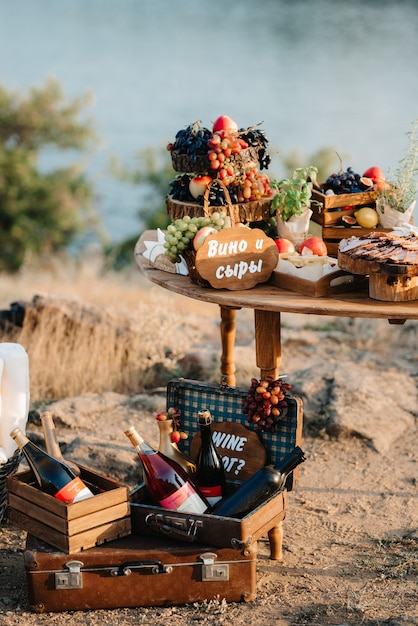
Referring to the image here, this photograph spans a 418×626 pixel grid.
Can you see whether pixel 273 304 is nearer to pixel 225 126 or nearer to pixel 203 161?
pixel 203 161

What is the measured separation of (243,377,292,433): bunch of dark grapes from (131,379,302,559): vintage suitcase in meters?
0.04

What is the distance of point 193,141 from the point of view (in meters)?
3.94

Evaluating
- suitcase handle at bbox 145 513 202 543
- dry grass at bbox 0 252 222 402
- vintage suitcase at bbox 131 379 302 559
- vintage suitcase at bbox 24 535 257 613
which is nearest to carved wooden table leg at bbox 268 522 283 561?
vintage suitcase at bbox 131 379 302 559

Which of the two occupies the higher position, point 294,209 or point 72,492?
point 294,209

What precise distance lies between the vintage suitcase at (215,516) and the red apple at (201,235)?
83 centimetres

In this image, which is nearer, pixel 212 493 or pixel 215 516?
pixel 215 516

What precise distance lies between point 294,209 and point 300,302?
2.19 feet

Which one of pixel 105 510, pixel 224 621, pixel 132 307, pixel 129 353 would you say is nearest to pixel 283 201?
pixel 105 510

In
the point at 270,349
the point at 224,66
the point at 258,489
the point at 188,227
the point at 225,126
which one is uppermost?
the point at 224,66

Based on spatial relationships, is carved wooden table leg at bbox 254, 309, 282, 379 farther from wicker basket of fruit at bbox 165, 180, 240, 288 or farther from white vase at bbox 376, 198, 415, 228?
white vase at bbox 376, 198, 415, 228

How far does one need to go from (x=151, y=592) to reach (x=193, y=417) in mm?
958

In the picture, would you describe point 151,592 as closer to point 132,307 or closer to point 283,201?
point 283,201

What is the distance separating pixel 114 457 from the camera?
15.8 ft

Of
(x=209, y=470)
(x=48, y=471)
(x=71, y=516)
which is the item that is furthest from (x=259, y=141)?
(x=71, y=516)
